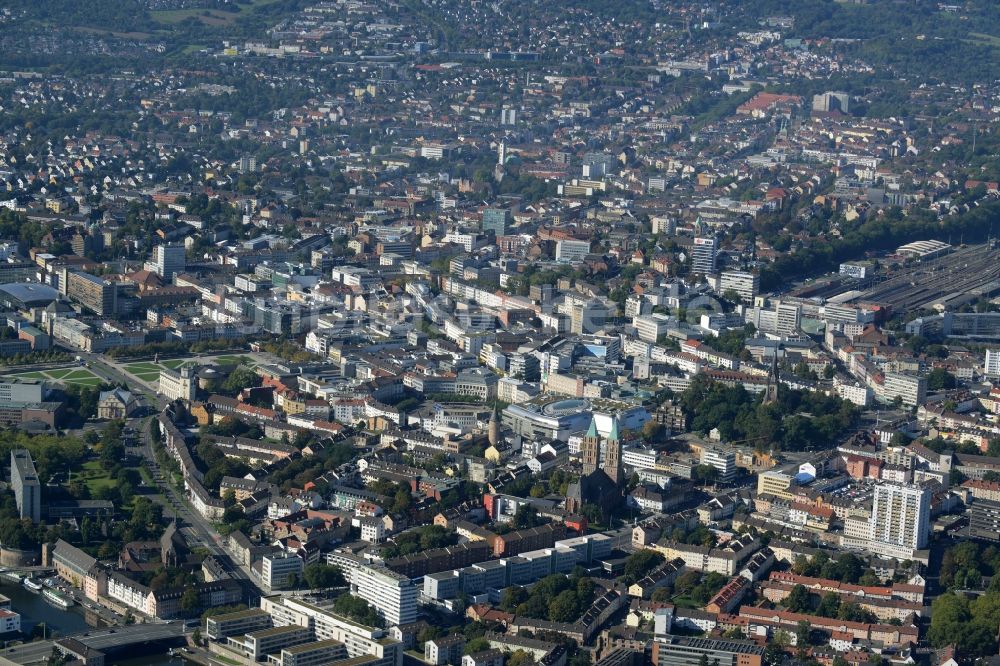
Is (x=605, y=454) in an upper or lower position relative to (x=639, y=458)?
upper

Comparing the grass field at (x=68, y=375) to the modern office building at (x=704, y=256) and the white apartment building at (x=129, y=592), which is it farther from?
the modern office building at (x=704, y=256)

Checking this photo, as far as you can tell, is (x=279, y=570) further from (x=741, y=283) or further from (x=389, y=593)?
(x=741, y=283)

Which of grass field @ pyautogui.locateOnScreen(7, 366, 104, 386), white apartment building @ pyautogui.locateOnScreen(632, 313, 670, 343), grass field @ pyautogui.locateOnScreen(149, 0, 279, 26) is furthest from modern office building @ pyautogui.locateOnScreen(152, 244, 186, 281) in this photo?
grass field @ pyautogui.locateOnScreen(149, 0, 279, 26)

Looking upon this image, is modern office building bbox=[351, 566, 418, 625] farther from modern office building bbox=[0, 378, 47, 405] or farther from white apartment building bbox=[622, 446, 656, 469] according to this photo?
modern office building bbox=[0, 378, 47, 405]

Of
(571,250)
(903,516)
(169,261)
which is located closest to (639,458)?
(903,516)

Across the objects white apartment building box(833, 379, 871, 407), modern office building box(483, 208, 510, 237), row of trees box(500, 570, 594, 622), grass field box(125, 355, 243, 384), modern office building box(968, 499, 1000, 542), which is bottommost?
modern office building box(483, 208, 510, 237)
